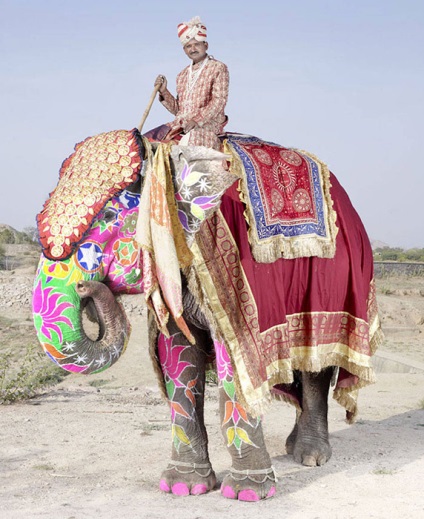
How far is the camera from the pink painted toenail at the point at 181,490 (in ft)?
15.8

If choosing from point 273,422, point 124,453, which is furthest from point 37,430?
point 273,422

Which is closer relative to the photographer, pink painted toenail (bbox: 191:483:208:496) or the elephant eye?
the elephant eye

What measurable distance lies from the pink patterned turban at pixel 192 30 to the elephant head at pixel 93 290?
3.86 ft

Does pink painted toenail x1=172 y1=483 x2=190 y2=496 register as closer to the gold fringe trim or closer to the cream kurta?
the gold fringe trim

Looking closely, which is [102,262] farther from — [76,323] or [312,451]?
[312,451]

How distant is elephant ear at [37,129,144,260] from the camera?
13.7 ft

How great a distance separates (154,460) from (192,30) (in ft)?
9.02

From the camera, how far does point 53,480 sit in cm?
514

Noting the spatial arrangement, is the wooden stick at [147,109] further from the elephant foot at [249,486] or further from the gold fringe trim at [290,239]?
the elephant foot at [249,486]

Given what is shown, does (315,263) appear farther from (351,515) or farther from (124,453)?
(124,453)

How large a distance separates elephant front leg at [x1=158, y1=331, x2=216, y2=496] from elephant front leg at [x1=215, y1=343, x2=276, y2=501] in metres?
0.22

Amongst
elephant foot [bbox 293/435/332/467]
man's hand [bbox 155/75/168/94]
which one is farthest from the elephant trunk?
elephant foot [bbox 293/435/332/467]

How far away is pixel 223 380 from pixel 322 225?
122 centimetres

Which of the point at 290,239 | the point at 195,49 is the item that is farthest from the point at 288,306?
the point at 195,49
